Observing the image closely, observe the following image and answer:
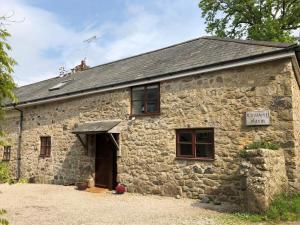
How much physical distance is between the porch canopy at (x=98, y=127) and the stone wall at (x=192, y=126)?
281 mm

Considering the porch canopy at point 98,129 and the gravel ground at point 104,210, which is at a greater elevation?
the porch canopy at point 98,129

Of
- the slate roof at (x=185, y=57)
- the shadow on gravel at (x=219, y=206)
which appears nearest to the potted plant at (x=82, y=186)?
the slate roof at (x=185, y=57)

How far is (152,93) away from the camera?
10445 mm

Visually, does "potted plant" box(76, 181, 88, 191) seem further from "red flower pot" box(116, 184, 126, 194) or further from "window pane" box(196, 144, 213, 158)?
"window pane" box(196, 144, 213, 158)

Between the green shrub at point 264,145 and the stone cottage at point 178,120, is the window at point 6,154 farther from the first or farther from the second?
the green shrub at point 264,145

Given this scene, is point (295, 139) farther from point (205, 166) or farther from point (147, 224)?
point (147, 224)

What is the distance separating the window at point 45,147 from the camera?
1367 cm

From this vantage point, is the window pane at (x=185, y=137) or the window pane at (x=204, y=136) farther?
the window pane at (x=185, y=137)

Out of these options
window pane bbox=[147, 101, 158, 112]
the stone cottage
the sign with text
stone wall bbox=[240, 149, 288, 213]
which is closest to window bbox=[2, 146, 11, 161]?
the stone cottage

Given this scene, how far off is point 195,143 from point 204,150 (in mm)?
392

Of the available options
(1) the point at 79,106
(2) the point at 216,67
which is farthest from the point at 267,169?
(1) the point at 79,106

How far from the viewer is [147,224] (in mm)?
6195

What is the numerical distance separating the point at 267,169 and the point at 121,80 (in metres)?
6.83

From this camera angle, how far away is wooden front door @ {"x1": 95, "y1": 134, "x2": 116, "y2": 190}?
1138 centimetres
